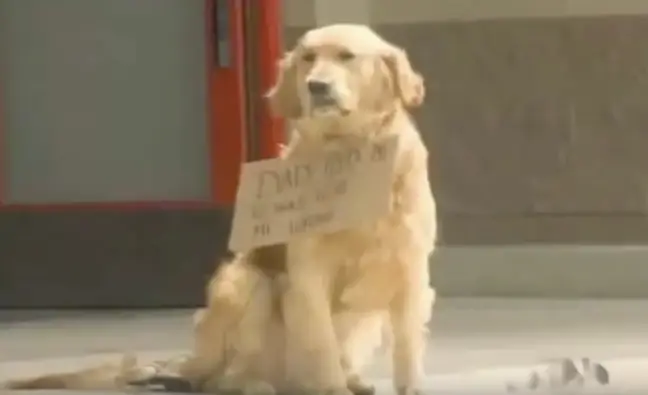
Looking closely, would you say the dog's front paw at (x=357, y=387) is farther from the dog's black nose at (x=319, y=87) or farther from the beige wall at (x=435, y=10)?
the beige wall at (x=435, y=10)

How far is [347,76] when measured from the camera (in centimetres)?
122

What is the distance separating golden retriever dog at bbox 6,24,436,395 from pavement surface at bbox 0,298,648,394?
5.8 inches

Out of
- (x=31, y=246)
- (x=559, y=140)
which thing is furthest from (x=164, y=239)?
Answer: (x=559, y=140)

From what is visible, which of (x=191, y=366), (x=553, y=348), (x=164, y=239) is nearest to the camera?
(x=191, y=366)

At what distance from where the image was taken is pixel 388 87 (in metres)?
1.24

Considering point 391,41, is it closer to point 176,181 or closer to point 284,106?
point 176,181

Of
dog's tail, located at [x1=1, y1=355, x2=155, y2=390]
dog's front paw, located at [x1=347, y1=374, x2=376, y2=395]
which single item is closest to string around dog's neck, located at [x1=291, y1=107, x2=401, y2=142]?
dog's front paw, located at [x1=347, y1=374, x2=376, y2=395]

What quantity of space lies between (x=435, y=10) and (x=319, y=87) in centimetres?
105

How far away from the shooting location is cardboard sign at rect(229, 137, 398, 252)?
1223mm

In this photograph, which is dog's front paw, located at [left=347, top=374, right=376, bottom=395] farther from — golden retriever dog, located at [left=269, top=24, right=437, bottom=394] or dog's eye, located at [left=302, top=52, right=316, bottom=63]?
dog's eye, located at [left=302, top=52, right=316, bottom=63]

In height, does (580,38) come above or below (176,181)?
above

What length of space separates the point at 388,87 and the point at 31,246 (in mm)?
1125

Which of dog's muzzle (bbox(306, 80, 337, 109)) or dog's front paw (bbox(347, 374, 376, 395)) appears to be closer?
dog's muzzle (bbox(306, 80, 337, 109))

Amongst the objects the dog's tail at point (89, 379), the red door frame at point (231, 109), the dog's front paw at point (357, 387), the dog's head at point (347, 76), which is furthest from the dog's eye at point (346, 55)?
the red door frame at point (231, 109)
